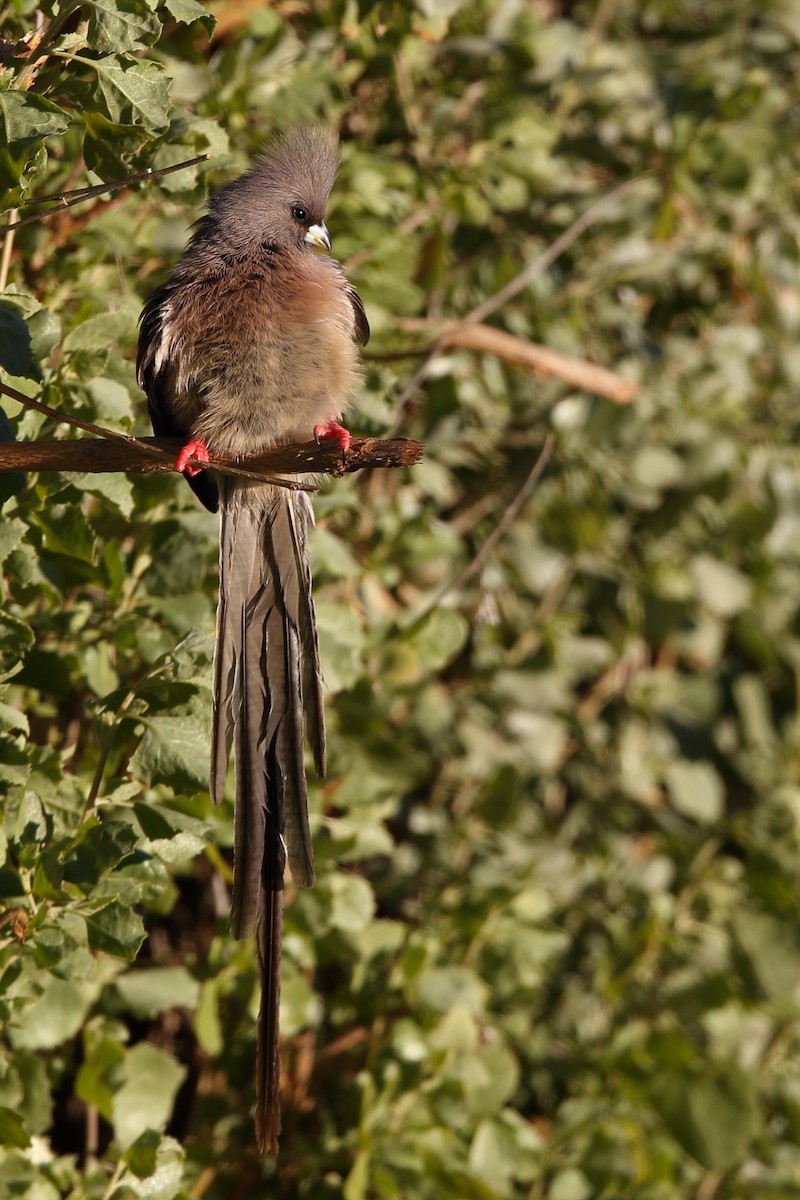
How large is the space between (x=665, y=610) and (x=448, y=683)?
698 millimetres

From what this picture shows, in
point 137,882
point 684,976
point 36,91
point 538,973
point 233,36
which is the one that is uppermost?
point 36,91

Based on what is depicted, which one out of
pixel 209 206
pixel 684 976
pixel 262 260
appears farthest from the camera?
pixel 684 976

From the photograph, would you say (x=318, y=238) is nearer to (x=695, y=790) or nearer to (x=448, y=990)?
(x=448, y=990)

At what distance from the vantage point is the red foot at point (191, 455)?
2076 millimetres

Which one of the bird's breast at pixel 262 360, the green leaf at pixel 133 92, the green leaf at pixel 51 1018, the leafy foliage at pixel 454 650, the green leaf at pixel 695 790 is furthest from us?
the green leaf at pixel 695 790

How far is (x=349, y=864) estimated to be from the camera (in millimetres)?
3387

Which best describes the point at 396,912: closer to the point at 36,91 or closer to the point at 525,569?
the point at 525,569

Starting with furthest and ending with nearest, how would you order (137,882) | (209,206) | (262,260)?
(209,206), (262,260), (137,882)

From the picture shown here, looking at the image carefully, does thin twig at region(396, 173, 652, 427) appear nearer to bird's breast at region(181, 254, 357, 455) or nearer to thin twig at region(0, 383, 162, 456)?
bird's breast at region(181, 254, 357, 455)

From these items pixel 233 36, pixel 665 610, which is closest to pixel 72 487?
pixel 233 36

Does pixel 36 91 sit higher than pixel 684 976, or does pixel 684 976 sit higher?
pixel 36 91

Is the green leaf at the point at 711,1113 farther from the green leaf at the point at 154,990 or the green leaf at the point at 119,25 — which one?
the green leaf at the point at 119,25

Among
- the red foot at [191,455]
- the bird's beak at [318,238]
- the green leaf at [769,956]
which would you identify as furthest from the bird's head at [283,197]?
the green leaf at [769,956]

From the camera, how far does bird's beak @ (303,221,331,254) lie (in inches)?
109
